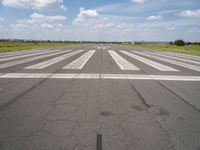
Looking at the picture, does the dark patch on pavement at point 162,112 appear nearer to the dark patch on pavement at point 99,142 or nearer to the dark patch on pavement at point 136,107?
the dark patch on pavement at point 136,107

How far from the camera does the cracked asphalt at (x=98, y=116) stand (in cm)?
295

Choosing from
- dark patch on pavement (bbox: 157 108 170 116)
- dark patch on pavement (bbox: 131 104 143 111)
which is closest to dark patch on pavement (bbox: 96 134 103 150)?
dark patch on pavement (bbox: 131 104 143 111)

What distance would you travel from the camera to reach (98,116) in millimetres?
3949

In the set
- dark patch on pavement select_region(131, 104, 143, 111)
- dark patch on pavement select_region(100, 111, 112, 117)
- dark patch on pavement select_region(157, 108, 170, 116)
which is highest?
dark patch on pavement select_region(100, 111, 112, 117)

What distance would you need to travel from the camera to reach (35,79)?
7488 mm

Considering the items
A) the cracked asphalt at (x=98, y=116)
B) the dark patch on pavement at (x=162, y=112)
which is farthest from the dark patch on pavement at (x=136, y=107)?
the dark patch on pavement at (x=162, y=112)

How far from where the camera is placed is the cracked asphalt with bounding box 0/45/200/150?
2949 millimetres

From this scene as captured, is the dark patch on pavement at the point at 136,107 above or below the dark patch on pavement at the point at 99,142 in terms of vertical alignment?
above

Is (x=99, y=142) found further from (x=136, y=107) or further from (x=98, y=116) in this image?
(x=136, y=107)

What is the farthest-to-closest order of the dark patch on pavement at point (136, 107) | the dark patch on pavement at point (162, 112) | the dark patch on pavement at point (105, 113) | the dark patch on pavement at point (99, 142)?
the dark patch on pavement at point (136, 107)
the dark patch on pavement at point (162, 112)
the dark patch on pavement at point (105, 113)
the dark patch on pavement at point (99, 142)

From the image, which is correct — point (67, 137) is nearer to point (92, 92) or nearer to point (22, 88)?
point (92, 92)

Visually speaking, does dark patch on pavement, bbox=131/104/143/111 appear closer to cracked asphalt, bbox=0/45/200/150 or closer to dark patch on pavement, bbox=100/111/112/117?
cracked asphalt, bbox=0/45/200/150

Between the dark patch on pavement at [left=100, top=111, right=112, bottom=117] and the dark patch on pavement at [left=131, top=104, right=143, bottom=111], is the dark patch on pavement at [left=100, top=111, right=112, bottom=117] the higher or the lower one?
the higher one

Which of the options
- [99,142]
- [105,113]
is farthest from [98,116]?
[99,142]
